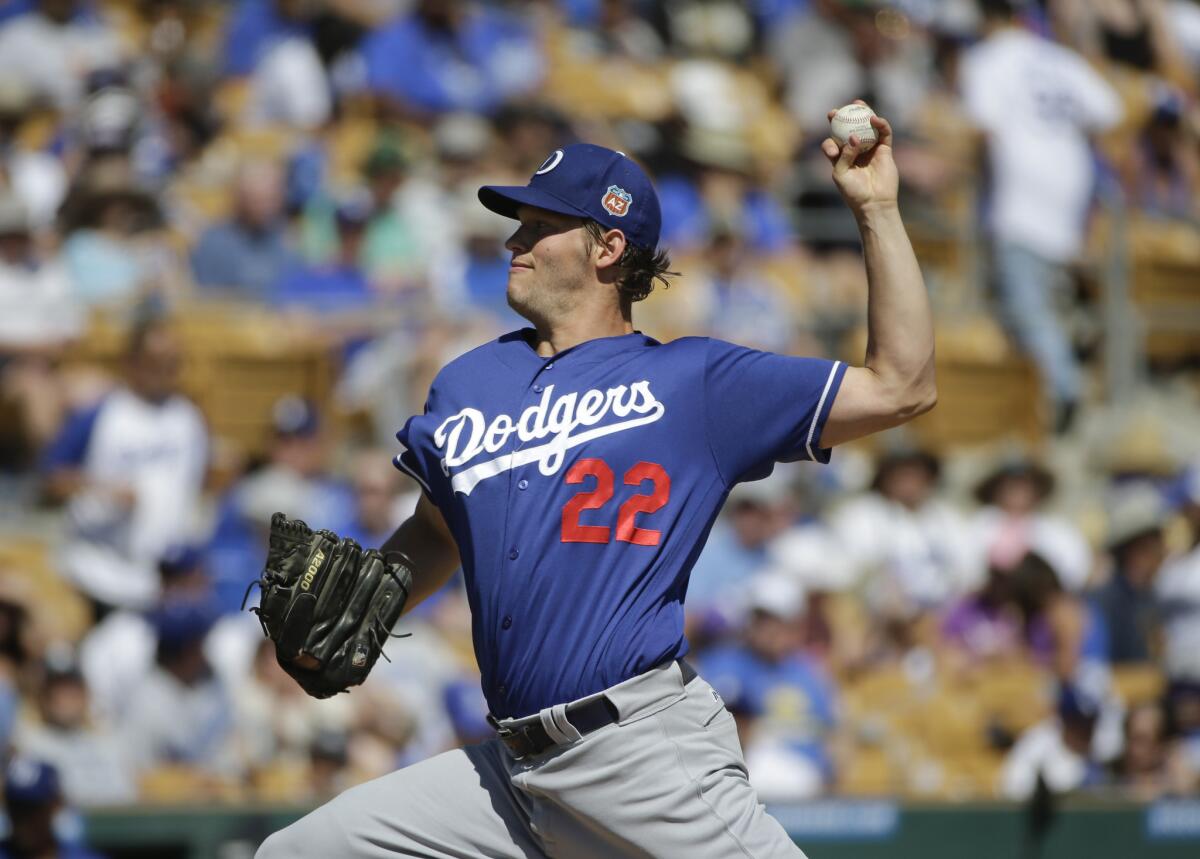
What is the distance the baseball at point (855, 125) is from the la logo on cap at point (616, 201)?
0.45m

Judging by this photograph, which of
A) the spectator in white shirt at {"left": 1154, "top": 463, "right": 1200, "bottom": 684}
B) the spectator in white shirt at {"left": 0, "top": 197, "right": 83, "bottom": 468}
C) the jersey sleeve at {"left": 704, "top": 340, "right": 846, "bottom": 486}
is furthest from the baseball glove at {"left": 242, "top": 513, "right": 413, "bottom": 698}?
the spectator in white shirt at {"left": 1154, "top": 463, "right": 1200, "bottom": 684}

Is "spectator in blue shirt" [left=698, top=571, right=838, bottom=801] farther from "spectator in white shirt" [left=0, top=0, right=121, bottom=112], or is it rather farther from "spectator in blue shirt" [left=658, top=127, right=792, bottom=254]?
"spectator in white shirt" [left=0, top=0, right=121, bottom=112]

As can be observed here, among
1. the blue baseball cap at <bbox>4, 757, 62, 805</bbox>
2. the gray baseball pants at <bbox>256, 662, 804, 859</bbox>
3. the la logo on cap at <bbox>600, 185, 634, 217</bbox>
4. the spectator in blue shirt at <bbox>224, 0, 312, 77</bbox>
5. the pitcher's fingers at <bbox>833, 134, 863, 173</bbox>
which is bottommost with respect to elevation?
the blue baseball cap at <bbox>4, 757, 62, 805</bbox>

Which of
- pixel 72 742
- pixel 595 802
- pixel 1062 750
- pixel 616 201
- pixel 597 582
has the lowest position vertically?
pixel 1062 750

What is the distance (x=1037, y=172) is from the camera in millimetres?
9805

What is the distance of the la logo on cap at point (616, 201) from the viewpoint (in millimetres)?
3455

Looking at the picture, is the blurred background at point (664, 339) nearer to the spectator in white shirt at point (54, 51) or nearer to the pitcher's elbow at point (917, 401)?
the spectator in white shirt at point (54, 51)

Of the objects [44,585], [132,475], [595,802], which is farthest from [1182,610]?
[595,802]

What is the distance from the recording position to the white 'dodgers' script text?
3.26 m

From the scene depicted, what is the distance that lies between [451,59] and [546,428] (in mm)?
7721

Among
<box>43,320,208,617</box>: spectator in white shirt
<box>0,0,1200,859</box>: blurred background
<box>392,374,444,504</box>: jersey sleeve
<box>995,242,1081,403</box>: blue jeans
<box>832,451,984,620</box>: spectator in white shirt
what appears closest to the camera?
<box>392,374,444,504</box>: jersey sleeve

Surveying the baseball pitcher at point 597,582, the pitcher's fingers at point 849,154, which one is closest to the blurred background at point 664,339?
the baseball pitcher at point 597,582

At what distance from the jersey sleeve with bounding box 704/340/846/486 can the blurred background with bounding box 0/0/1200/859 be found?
292cm

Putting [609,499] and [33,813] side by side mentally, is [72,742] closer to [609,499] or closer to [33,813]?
[33,813]
